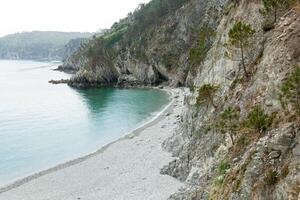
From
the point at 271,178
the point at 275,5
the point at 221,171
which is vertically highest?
the point at 275,5

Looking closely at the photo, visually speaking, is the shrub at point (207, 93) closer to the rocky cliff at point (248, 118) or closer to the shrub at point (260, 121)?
the rocky cliff at point (248, 118)

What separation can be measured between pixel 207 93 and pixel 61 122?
1802 inches

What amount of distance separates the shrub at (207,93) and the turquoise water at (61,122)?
21.4 metres

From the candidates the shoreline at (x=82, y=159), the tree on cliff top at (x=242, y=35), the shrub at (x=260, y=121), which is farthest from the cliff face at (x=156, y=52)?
the shrub at (x=260, y=121)

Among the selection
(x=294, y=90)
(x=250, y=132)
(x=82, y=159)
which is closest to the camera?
(x=294, y=90)

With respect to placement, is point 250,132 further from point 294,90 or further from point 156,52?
point 156,52

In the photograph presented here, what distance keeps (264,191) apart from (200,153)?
13485 millimetres

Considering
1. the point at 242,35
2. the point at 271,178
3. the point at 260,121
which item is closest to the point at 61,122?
the point at 242,35

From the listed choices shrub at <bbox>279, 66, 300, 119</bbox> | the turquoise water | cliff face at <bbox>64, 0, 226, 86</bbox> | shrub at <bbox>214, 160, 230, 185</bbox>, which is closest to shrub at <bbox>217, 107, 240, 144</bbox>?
shrub at <bbox>214, 160, 230, 185</bbox>

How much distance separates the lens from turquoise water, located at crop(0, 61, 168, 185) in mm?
51469

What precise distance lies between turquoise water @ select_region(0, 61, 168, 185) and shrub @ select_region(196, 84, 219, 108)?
70.2 ft

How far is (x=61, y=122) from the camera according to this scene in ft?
244

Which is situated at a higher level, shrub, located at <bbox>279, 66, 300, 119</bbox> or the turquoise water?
shrub, located at <bbox>279, 66, 300, 119</bbox>

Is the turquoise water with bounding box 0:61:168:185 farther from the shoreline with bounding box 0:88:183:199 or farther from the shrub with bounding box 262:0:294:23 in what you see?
the shrub with bounding box 262:0:294:23
